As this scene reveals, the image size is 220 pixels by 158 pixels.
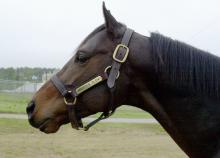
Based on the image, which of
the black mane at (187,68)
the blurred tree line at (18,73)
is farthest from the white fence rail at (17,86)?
the black mane at (187,68)

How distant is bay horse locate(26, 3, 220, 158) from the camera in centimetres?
342

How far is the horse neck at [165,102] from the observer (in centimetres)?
344

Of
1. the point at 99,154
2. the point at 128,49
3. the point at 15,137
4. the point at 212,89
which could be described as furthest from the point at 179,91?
the point at 15,137

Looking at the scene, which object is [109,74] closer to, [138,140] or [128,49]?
[128,49]

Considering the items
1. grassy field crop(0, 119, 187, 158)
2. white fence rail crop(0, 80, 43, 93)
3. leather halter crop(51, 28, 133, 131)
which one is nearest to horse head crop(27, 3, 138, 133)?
leather halter crop(51, 28, 133, 131)

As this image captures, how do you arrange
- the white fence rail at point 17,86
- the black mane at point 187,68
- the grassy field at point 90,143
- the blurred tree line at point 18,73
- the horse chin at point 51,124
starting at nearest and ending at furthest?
the black mane at point 187,68 < the horse chin at point 51,124 < the grassy field at point 90,143 < the white fence rail at point 17,86 < the blurred tree line at point 18,73

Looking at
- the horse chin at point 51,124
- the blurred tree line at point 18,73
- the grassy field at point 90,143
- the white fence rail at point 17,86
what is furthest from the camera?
the blurred tree line at point 18,73

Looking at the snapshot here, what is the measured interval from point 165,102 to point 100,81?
0.56 m

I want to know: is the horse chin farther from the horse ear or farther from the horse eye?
the horse ear

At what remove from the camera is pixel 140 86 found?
357cm

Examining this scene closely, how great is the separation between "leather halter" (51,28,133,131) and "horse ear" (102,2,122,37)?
0.26 feet

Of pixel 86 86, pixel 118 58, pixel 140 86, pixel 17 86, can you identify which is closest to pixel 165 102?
pixel 140 86

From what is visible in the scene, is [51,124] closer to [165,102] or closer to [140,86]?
[140,86]

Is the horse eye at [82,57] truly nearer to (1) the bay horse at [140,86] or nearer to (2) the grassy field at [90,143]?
(1) the bay horse at [140,86]
